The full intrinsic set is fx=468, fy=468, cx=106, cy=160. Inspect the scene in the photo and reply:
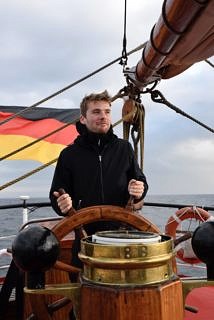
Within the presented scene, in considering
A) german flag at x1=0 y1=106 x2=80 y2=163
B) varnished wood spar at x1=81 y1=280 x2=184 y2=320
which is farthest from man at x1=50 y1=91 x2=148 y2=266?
german flag at x1=0 y1=106 x2=80 y2=163

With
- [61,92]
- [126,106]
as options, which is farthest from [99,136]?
[61,92]

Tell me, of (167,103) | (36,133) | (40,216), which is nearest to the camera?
(167,103)

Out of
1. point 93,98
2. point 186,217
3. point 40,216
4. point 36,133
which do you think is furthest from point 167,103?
point 40,216

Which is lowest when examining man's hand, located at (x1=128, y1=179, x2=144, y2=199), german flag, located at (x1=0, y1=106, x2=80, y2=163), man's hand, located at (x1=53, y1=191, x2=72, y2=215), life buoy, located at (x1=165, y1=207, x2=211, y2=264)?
life buoy, located at (x1=165, y1=207, x2=211, y2=264)

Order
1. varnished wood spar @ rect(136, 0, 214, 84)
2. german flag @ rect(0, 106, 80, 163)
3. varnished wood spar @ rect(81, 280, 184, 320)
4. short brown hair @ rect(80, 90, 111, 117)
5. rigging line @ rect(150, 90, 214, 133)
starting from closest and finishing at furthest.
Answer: varnished wood spar @ rect(81, 280, 184, 320)
varnished wood spar @ rect(136, 0, 214, 84)
short brown hair @ rect(80, 90, 111, 117)
rigging line @ rect(150, 90, 214, 133)
german flag @ rect(0, 106, 80, 163)

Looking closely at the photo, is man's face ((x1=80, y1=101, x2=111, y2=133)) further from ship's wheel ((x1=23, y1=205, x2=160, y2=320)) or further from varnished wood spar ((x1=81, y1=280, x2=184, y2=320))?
varnished wood spar ((x1=81, y1=280, x2=184, y2=320))

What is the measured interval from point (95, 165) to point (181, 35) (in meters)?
0.66

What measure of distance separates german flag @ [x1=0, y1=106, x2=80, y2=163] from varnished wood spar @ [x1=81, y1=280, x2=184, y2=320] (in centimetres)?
370

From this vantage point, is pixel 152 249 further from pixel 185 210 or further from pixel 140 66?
pixel 185 210

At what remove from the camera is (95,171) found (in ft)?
6.74

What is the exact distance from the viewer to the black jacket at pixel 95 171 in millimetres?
2049

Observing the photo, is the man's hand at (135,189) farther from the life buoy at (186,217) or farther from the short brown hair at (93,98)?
the life buoy at (186,217)

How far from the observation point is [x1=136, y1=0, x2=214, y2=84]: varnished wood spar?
1592 mm

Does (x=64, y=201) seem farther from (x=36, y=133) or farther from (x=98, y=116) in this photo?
(x=36, y=133)
